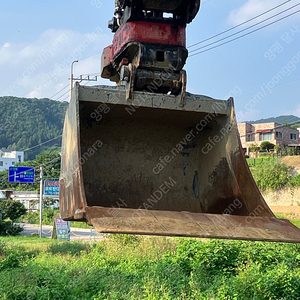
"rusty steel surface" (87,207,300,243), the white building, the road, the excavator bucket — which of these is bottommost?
the road

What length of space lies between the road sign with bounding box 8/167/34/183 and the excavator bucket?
741 inches

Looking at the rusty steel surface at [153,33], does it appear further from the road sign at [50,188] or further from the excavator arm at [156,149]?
the road sign at [50,188]

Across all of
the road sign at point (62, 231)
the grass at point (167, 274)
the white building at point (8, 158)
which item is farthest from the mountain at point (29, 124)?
the grass at point (167, 274)

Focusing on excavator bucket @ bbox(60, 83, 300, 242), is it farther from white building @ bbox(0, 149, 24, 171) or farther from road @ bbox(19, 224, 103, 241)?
white building @ bbox(0, 149, 24, 171)

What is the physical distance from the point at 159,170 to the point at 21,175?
63.1ft

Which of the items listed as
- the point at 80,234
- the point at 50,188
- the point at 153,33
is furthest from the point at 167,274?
the point at 80,234

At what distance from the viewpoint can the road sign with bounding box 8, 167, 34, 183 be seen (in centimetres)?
2288

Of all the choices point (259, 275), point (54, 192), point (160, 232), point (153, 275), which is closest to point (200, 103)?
point (160, 232)

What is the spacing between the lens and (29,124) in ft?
→ 310

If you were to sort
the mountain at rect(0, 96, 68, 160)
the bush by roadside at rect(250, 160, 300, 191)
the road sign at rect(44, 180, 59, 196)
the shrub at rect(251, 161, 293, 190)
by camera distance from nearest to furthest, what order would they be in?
1. the road sign at rect(44, 180, 59, 196)
2. the bush by roadside at rect(250, 160, 300, 191)
3. the shrub at rect(251, 161, 293, 190)
4. the mountain at rect(0, 96, 68, 160)

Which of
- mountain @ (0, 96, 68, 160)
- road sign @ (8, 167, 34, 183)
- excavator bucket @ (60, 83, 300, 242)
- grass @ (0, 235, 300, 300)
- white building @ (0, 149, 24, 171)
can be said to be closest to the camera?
excavator bucket @ (60, 83, 300, 242)

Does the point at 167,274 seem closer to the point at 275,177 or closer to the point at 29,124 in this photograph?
the point at 275,177

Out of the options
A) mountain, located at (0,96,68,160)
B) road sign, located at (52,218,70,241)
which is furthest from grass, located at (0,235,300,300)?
mountain, located at (0,96,68,160)

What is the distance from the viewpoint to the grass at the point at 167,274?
22.9 ft
